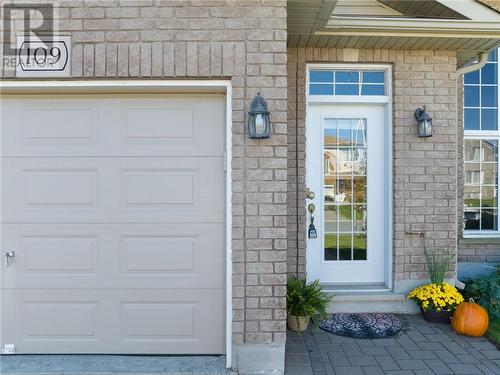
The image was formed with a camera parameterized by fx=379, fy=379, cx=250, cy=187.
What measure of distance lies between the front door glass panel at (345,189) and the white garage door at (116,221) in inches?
73.5

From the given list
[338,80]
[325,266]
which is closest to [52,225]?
[325,266]

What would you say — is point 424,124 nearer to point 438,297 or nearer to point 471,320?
point 438,297

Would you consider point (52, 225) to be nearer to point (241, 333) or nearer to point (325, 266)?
point (241, 333)

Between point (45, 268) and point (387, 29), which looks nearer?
point (45, 268)

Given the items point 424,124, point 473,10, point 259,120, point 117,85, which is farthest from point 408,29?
point 117,85

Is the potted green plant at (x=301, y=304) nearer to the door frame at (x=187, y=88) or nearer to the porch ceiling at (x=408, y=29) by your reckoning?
the door frame at (x=187, y=88)

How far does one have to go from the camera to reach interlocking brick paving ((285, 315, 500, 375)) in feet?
10.4

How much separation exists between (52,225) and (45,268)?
1.23ft

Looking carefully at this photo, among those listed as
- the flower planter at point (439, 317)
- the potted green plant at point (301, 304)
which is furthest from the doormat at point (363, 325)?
the flower planter at point (439, 317)

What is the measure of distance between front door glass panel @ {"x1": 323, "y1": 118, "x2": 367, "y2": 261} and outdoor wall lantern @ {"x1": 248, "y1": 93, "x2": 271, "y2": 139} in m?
1.84

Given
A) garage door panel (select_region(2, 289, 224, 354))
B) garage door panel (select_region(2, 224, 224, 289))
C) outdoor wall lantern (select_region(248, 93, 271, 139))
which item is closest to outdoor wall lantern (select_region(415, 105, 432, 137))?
outdoor wall lantern (select_region(248, 93, 271, 139))

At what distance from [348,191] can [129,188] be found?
2.66 m

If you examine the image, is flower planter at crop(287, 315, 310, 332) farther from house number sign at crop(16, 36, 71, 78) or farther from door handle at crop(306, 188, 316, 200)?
house number sign at crop(16, 36, 71, 78)

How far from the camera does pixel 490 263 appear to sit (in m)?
5.12
